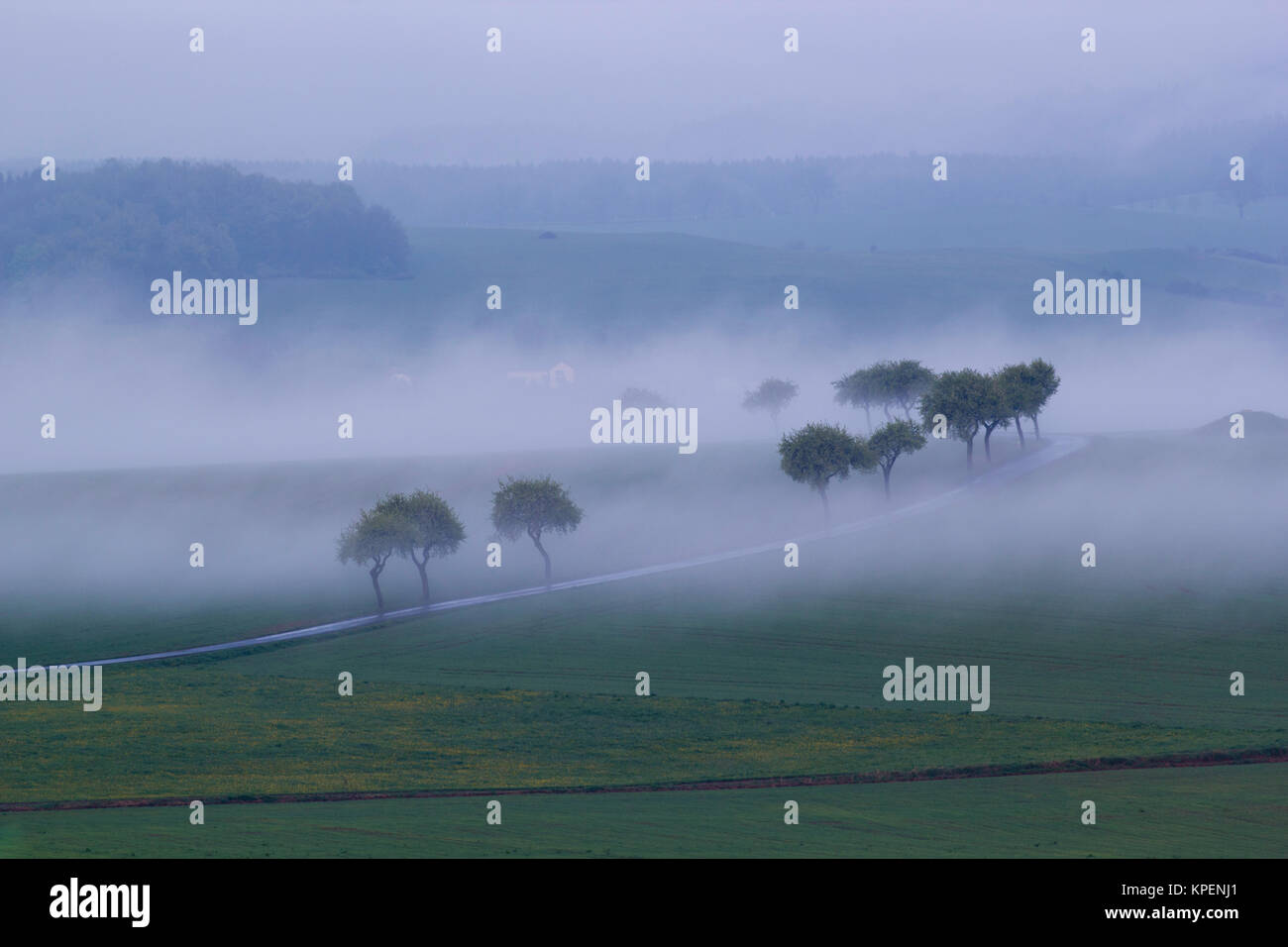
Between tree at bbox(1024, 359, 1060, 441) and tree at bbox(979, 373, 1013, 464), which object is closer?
tree at bbox(979, 373, 1013, 464)

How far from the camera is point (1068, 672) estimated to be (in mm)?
70500

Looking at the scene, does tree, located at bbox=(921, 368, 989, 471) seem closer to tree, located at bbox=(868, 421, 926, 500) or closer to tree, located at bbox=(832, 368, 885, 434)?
tree, located at bbox=(868, 421, 926, 500)

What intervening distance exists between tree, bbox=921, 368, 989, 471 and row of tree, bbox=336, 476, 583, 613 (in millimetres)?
45686

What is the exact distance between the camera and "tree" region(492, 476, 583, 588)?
10231cm

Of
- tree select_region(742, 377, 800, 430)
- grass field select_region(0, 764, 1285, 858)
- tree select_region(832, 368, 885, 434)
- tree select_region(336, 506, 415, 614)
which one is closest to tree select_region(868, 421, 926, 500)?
tree select_region(832, 368, 885, 434)

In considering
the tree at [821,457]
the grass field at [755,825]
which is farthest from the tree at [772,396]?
the grass field at [755,825]

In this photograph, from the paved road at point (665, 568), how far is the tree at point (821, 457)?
454cm

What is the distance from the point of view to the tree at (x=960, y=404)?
438 ft

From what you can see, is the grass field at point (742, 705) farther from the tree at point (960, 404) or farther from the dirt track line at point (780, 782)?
the tree at point (960, 404)

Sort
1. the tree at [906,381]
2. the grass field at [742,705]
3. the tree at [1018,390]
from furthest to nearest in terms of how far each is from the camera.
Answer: the tree at [906,381] → the tree at [1018,390] → the grass field at [742,705]

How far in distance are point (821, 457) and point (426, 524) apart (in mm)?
35908
